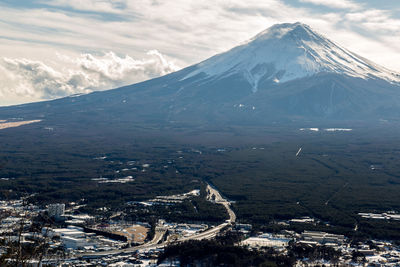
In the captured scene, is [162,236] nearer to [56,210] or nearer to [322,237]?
[56,210]

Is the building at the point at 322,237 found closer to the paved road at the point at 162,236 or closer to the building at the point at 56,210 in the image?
the paved road at the point at 162,236

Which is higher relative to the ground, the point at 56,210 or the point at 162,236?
the point at 56,210

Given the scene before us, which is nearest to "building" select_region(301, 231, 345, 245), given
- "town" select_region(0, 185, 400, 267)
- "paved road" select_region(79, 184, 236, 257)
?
"town" select_region(0, 185, 400, 267)

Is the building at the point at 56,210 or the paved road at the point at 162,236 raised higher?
the building at the point at 56,210

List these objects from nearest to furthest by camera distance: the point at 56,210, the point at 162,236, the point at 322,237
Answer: the point at 322,237 → the point at 162,236 → the point at 56,210

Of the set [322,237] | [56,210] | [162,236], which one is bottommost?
[162,236]

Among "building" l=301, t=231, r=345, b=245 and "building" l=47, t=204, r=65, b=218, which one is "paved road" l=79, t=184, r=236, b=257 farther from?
"building" l=47, t=204, r=65, b=218

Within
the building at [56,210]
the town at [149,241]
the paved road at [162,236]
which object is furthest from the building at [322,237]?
the building at [56,210]

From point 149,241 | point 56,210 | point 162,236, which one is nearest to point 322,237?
point 162,236

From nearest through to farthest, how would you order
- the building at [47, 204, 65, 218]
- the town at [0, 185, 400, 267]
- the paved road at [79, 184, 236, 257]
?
the town at [0, 185, 400, 267] < the paved road at [79, 184, 236, 257] < the building at [47, 204, 65, 218]

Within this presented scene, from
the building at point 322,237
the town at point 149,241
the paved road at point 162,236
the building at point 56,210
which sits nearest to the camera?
the town at point 149,241

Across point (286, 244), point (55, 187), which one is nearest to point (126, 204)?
point (55, 187)
